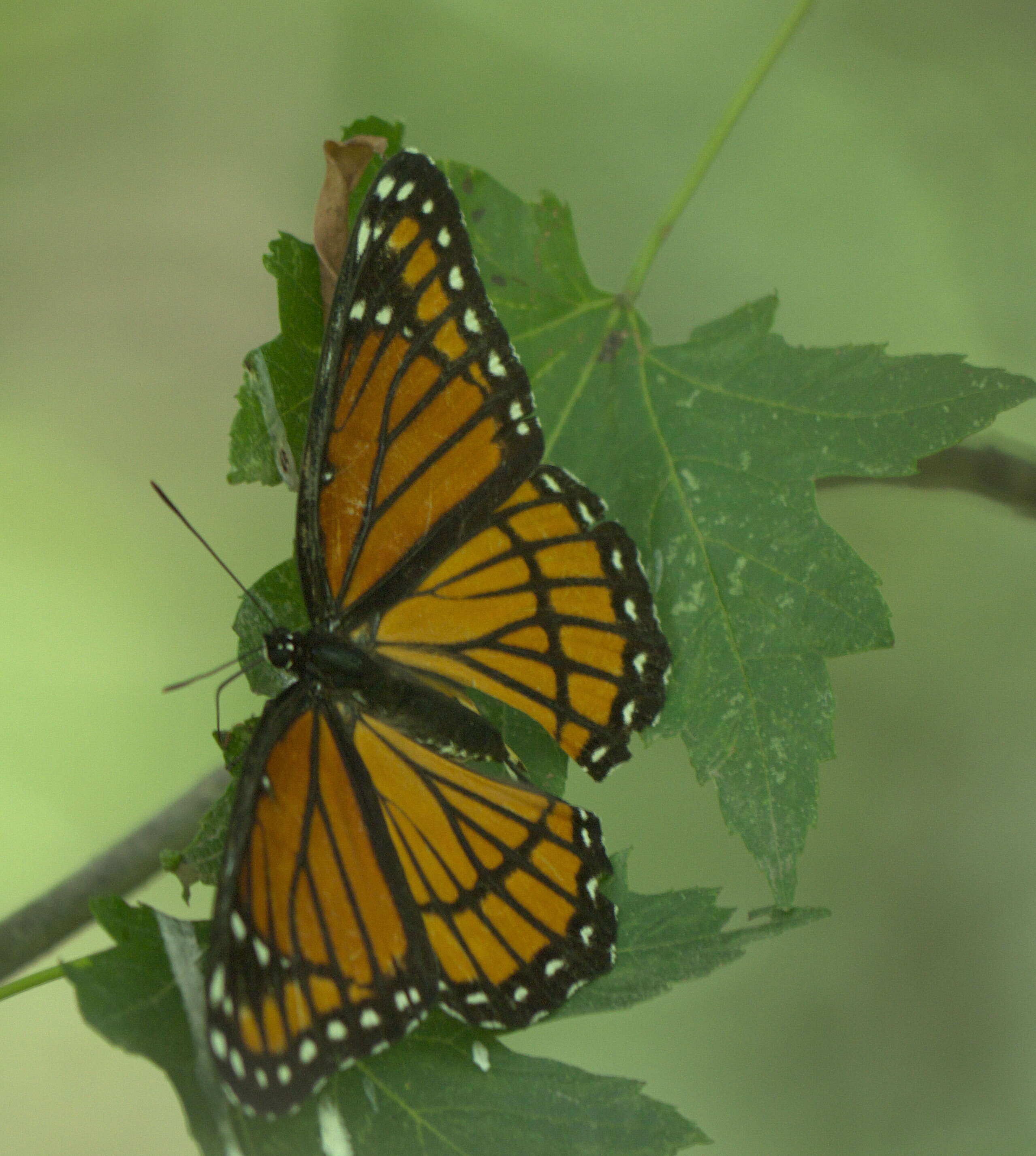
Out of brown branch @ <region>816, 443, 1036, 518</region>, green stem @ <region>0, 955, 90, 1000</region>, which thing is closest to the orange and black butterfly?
green stem @ <region>0, 955, 90, 1000</region>

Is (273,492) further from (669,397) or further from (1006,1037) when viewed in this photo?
(1006,1037)

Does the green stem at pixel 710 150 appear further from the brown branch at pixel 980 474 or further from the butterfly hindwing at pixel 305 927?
the butterfly hindwing at pixel 305 927

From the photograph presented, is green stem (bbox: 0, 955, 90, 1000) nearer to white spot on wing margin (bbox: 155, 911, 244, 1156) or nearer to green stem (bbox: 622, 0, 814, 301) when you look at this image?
white spot on wing margin (bbox: 155, 911, 244, 1156)

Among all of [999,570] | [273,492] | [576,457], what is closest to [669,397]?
[576,457]

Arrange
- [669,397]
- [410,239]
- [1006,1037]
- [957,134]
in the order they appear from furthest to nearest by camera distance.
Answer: [957,134]
[1006,1037]
[669,397]
[410,239]

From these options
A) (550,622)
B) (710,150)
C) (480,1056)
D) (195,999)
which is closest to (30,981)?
(195,999)

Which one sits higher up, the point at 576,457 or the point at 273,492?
the point at 273,492

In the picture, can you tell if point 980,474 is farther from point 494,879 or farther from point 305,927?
point 305,927
